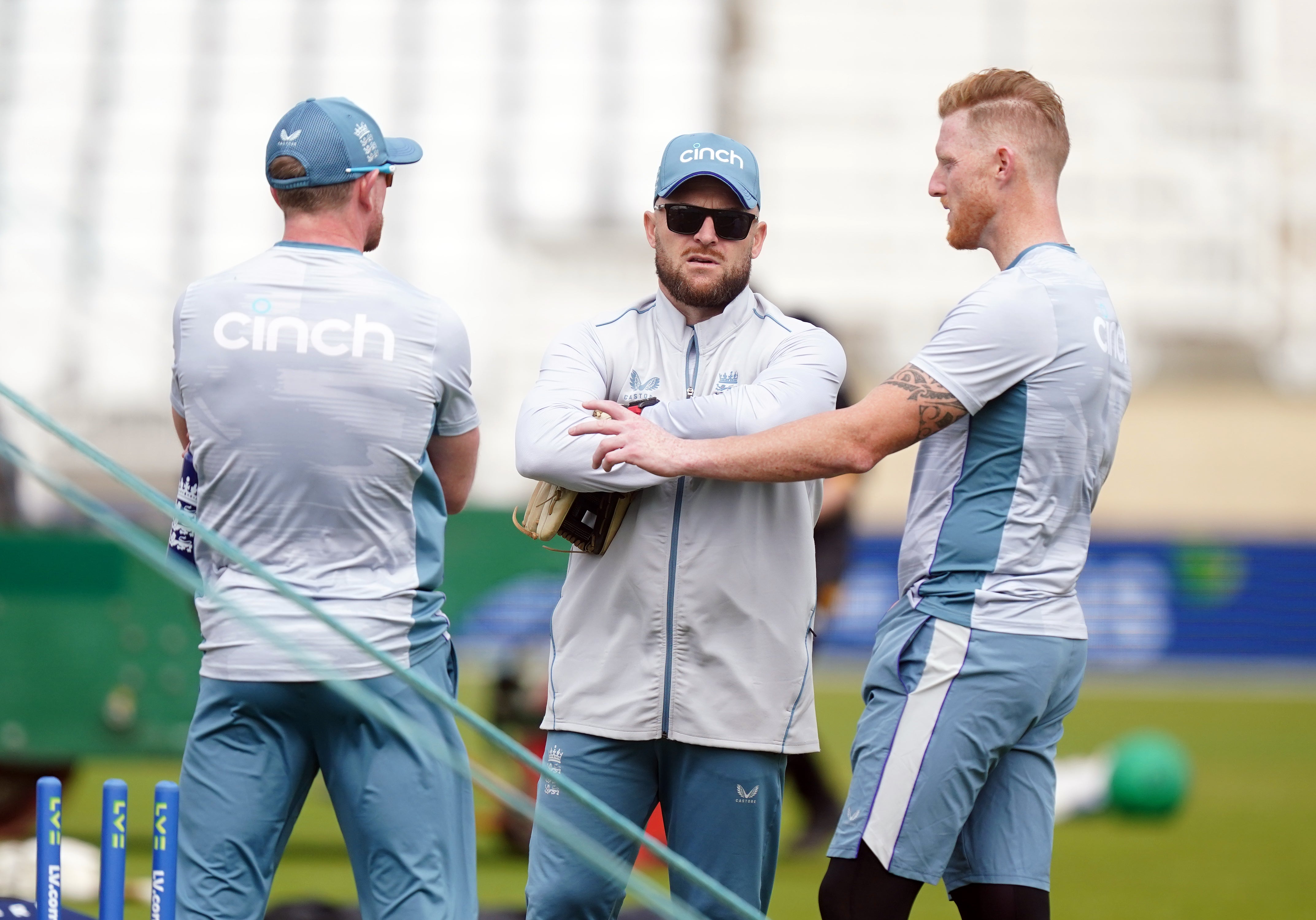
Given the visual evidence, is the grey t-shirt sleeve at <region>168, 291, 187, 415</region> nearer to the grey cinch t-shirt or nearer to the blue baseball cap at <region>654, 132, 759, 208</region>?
the grey cinch t-shirt

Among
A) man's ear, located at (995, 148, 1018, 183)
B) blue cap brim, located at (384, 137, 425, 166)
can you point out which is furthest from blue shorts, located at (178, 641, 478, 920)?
man's ear, located at (995, 148, 1018, 183)

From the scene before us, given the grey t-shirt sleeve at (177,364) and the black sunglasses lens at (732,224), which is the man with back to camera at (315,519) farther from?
the black sunglasses lens at (732,224)

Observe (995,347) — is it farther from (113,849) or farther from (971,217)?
(113,849)

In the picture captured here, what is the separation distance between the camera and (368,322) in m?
2.95

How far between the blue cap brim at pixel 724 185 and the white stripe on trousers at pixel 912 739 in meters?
0.96

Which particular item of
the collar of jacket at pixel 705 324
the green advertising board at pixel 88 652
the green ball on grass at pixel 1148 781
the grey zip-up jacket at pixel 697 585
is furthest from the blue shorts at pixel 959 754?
the green ball on grass at pixel 1148 781

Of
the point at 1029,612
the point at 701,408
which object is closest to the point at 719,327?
the point at 701,408

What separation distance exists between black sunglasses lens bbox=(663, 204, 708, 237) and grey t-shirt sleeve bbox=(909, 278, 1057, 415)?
1.87ft

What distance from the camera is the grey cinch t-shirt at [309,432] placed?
293 centimetres

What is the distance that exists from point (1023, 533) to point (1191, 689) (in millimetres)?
13535

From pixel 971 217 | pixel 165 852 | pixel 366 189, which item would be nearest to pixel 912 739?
pixel 971 217

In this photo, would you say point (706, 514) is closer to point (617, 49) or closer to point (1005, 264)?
point (1005, 264)

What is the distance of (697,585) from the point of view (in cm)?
319

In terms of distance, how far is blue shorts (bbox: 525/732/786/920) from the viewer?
3191 millimetres
